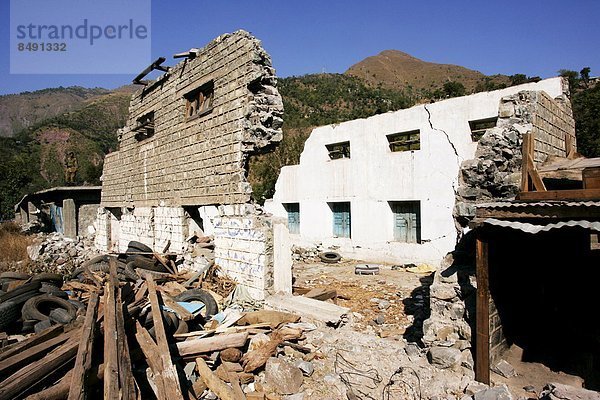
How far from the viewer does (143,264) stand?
8.17m

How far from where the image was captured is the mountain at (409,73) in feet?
191

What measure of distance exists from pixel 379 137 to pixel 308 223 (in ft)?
16.2

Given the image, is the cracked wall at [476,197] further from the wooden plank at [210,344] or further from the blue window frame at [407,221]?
the blue window frame at [407,221]

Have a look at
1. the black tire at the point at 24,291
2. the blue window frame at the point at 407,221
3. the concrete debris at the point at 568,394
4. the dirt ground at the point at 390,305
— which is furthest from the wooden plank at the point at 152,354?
the blue window frame at the point at 407,221

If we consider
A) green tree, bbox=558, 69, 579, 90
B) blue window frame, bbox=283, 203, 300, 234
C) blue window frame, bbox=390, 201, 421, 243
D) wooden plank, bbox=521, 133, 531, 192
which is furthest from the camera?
green tree, bbox=558, 69, 579, 90

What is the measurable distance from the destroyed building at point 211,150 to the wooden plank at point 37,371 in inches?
138

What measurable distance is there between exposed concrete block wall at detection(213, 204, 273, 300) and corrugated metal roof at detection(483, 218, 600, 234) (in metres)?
4.11

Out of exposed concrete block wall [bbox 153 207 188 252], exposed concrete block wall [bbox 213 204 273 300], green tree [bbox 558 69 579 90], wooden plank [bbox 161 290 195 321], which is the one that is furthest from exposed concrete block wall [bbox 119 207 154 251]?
green tree [bbox 558 69 579 90]

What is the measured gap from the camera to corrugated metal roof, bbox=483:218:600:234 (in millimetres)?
3222

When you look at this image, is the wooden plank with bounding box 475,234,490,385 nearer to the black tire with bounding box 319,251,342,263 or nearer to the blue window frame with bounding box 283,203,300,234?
the black tire with bounding box 319,251,342,263

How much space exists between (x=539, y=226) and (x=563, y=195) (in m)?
0.82

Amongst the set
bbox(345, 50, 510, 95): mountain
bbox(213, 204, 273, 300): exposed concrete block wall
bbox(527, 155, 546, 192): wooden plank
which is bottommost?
bbox(213, 204, 273, 300): exposed concrete block wall

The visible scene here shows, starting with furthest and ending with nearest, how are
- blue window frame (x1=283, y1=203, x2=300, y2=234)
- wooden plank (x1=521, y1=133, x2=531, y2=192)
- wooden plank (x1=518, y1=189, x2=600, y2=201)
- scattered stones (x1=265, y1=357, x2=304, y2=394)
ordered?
blue window frame (x1=283, y1=203, x2=300, y2=234) < wooden plank (x1=521, y1=133, x2=531, y2=192) < scattered stones (x1=265, y1=357, x2=304, y2=394) < wooden plank (x1=518, y1=189, x2=600, y2=201)

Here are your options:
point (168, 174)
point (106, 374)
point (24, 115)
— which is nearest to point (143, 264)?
point (168, 174)
